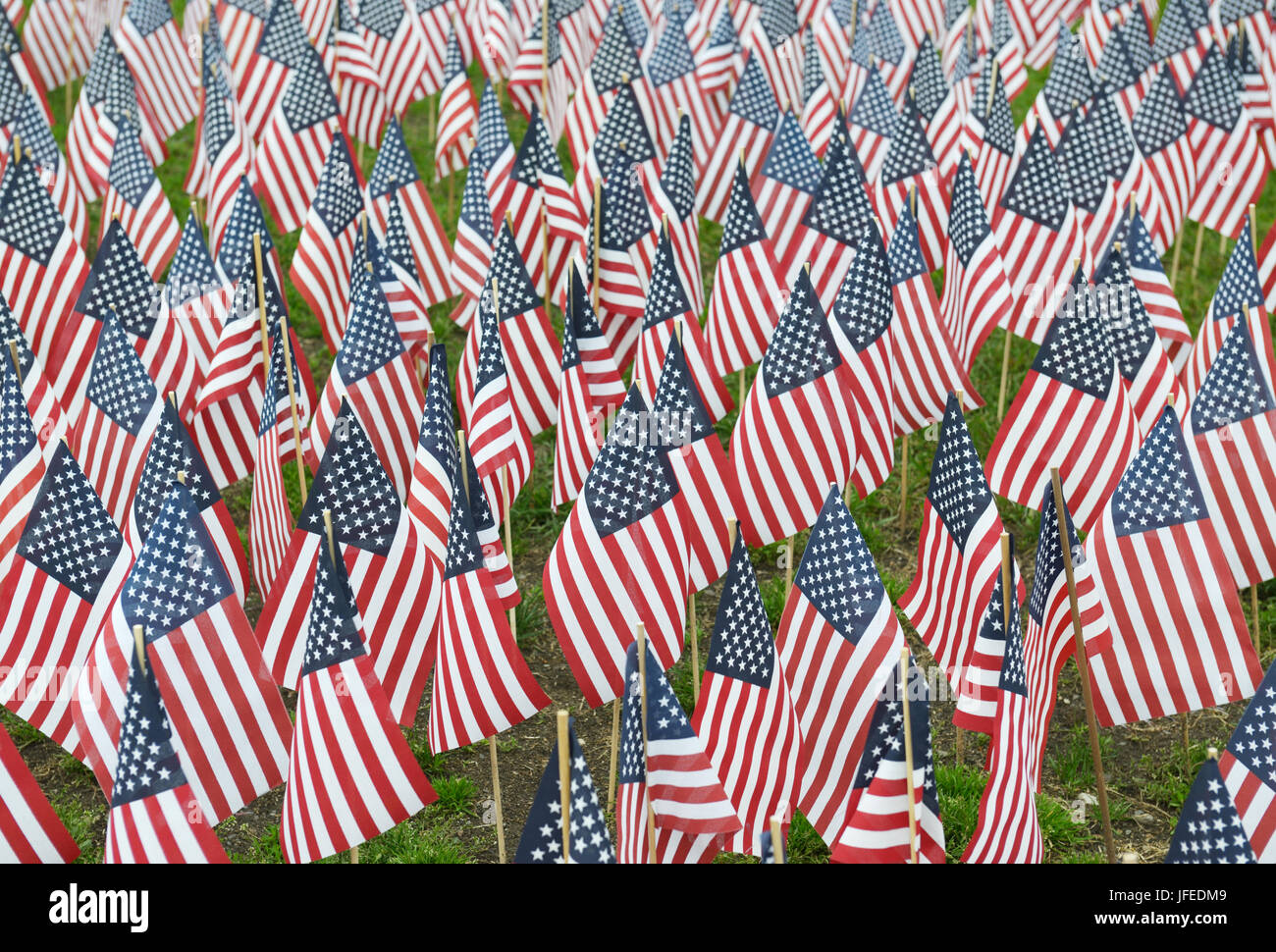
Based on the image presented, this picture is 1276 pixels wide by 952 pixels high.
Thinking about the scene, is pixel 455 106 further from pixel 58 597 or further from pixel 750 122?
pixel 58 597

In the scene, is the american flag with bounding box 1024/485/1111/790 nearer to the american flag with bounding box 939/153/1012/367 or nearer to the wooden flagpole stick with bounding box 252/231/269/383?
the american flag with bounding box 939/153/1012/367

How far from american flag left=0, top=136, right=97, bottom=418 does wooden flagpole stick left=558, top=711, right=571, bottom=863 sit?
7.29 metres

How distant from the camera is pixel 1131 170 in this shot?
13.2 meters

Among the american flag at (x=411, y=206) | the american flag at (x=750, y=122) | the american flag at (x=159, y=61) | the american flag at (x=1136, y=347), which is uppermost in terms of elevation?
the american flag at (x=159, y=61)

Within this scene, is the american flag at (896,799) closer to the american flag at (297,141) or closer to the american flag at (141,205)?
the american flag at (141,205)

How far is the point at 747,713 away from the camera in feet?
24.5

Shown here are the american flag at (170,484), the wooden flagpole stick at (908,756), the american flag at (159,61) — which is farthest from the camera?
the american flag at (159,61)

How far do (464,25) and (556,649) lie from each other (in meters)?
9.68

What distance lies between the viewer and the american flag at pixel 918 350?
1111cm

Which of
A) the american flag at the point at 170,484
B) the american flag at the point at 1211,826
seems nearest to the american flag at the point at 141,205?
the american flag at the point at 170,484

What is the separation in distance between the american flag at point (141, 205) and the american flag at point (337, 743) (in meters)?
6.68

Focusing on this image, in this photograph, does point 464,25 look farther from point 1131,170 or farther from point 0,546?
point 0,546

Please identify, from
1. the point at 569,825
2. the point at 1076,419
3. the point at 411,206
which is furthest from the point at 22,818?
the point at 411,206

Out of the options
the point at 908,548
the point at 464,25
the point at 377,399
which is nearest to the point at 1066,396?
the point at 908,548
